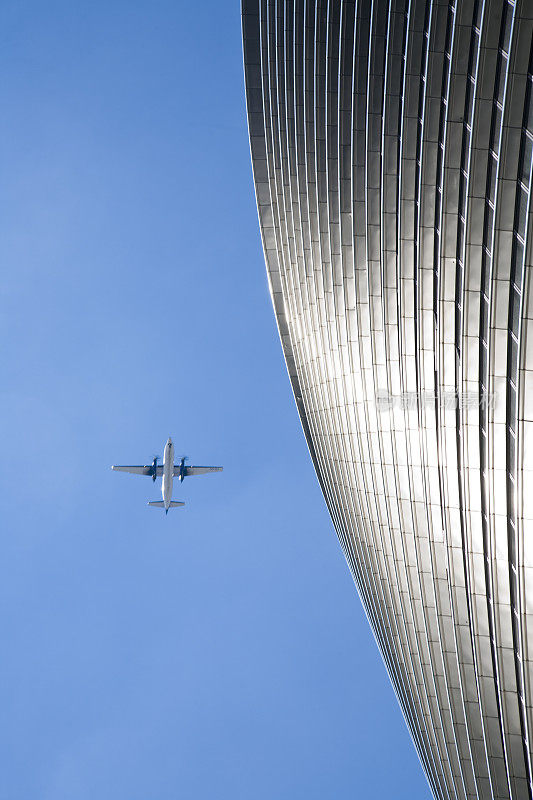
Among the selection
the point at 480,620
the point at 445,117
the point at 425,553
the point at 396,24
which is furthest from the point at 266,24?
the point at 480,620

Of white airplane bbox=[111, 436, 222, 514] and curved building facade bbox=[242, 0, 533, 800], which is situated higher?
white airplane bbox=[111, 436, 222, 514]

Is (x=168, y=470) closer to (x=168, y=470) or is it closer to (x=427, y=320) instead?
(x=168, y=470)

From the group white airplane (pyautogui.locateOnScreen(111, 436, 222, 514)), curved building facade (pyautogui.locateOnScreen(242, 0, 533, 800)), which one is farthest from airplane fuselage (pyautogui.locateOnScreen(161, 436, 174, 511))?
curved building facade (pyautogui.locateOnScreen(242, 0, 533, 800))

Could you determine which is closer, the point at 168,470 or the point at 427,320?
the point at 427,320

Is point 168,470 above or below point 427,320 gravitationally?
above

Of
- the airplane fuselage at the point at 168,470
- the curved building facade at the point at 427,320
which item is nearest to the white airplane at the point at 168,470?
the airplane fuselage at the point at 168,470

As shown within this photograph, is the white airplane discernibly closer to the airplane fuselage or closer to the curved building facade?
the airplane fuselage

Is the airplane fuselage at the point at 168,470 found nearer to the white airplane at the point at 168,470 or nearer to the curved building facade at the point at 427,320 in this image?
the white airplane at the point at 168,470

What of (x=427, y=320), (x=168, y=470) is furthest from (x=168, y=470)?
(x=427, y=320)

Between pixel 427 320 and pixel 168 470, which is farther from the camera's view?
pixel 168 470
